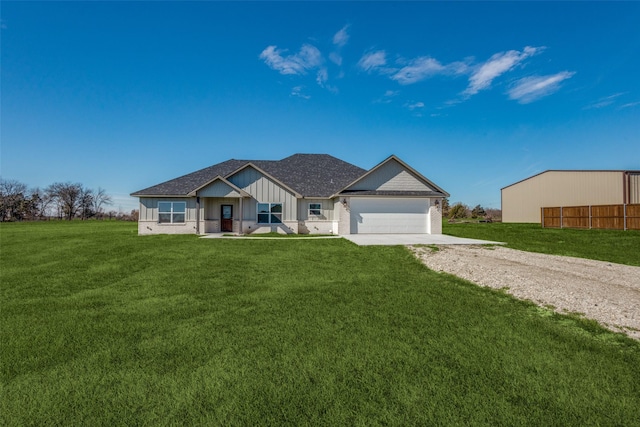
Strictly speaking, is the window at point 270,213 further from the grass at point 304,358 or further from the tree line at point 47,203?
the tree line at point 47,203

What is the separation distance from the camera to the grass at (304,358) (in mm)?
2770

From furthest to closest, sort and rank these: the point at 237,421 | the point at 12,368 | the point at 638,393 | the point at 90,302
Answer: the point at 90,302 → the point at 12,368 → the point at 638,393 → the point at 237,421

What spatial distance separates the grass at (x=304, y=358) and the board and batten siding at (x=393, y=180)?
1356cm

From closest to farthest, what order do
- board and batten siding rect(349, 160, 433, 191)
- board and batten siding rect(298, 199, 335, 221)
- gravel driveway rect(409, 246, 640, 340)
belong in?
gravel driveway rect(409, 246, 640, 340), board and batten siding rect(349, 160, 433, 191), board and batten siding rect(298, 199, 335, 221)

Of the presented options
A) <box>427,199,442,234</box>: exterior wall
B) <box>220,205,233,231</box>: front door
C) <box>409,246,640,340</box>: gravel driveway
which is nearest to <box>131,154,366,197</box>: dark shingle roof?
<box>220,205,233,231</box>: front door

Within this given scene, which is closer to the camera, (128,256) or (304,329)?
(304,329)

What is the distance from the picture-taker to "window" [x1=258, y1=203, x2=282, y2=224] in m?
20.9

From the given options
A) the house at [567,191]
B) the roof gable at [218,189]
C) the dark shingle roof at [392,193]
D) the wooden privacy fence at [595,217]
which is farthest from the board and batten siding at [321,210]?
the house at [567,191]

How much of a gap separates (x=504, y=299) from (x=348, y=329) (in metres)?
3.70

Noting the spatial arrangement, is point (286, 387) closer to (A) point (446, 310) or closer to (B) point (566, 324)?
(A) point (446, 310)

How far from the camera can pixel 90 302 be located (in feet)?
19.7

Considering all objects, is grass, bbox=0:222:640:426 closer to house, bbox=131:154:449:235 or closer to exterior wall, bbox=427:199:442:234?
house, bbox=131:154:449:235

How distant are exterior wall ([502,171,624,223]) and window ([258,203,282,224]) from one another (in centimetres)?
3009

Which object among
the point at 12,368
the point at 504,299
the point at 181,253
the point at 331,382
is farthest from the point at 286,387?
the point at 181,253
